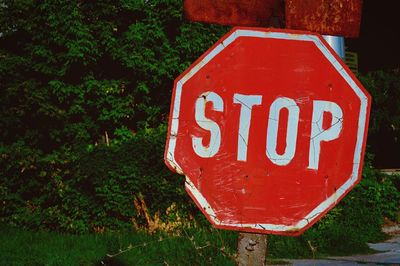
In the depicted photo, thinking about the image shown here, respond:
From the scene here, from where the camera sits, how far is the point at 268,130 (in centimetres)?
193

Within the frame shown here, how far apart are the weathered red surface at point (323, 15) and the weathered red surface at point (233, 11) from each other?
3.7 inches

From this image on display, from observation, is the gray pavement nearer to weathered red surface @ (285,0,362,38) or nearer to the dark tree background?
the dark tree background

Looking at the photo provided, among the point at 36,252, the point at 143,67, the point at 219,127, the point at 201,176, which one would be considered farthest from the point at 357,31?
the point at 143,67

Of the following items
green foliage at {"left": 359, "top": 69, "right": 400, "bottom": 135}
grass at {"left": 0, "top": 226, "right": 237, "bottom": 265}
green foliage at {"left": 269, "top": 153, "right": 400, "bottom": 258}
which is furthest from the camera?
green foliage at {"left": 359, "top": 69, "right": 400, "bottom": 135}

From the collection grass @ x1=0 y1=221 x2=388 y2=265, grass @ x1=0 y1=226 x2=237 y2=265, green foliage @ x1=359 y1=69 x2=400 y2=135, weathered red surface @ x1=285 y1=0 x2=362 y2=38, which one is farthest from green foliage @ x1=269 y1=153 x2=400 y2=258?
weathered red surface @ x1=285 y1=0 x2=362 y2=38

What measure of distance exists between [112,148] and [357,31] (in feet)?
25.7

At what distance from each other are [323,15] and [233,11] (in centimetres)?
36

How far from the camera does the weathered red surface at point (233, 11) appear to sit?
6.97 feet

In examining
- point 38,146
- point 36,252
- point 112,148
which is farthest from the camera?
point 38,146

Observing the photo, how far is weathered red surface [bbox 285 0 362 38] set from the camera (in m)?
2.04

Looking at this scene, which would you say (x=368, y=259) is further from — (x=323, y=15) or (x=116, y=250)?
(x=323, y=15)

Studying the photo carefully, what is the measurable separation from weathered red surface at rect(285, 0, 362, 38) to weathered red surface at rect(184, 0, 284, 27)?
94mm

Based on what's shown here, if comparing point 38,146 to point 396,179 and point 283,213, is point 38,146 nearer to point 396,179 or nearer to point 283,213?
point 396,179

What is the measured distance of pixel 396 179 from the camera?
10664 mm
